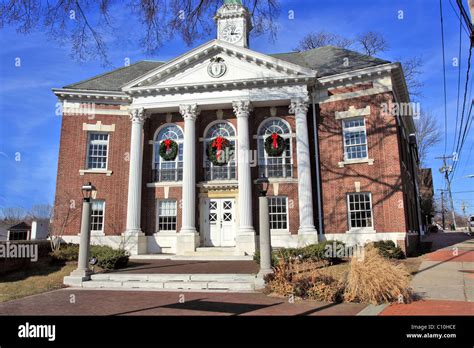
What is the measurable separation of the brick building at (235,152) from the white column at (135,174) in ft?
0.21

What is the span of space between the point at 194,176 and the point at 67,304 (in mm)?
12065

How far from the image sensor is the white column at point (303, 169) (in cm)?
1894

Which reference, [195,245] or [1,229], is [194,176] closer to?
[195,245]

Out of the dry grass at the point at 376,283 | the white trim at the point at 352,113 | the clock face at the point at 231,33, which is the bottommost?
the dry grass at the point at 376,283

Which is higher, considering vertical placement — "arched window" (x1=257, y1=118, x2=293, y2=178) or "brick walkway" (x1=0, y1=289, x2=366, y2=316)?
"arched window" (x1=257, y1=118, x2=293, y2=178)

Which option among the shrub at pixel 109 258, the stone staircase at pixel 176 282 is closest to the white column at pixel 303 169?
the stone staircase at pixel 176 282

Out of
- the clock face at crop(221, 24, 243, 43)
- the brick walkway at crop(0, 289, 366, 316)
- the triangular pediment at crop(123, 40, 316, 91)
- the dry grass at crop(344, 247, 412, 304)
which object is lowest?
the brick walkway at crop(0, 289, 366, 316)

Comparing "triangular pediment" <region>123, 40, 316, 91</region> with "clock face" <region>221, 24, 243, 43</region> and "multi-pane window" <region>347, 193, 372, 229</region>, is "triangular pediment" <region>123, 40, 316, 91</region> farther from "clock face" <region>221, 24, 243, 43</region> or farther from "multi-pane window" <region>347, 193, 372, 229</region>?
"multi-pane window" <region>347, 193, 372, 229</region>

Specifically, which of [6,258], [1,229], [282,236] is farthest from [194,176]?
[1,229]

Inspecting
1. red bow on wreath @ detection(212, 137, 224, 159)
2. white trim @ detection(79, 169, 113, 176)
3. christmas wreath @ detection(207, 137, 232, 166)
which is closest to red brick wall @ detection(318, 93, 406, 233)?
christmas wreath @ detection(207, 137, 232, 166)

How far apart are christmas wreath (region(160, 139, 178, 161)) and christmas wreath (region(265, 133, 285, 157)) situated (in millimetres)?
5664

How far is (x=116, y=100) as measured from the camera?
22.5 m

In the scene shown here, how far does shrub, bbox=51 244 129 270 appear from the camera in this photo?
14242 mm

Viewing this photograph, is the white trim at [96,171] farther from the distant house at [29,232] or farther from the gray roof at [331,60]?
the gray roof at [331,60]
